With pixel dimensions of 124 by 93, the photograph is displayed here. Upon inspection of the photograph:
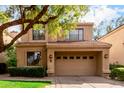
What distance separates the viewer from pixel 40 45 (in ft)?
78.4

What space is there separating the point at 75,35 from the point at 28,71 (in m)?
6.01

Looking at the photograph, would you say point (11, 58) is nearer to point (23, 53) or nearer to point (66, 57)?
point (23, 53)

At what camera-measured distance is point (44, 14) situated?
1563 centimetres

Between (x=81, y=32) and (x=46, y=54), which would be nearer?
(x=46, y=54)

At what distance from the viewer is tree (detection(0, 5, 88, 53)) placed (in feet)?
47.9

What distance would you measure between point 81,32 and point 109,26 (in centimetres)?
1830

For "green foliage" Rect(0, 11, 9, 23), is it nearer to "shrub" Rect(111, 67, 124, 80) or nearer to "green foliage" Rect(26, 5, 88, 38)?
"green foliage" Rect(26, 5, 88, 38)

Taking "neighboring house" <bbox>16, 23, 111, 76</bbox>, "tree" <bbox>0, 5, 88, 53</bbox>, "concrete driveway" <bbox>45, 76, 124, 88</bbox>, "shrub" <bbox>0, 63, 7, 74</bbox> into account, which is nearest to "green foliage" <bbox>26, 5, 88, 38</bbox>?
"tree" <bbox>0, 5, 88, 53</bbox>

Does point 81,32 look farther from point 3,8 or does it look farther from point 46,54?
point 3,8

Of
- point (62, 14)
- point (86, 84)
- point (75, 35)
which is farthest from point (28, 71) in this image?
point (62, 14)

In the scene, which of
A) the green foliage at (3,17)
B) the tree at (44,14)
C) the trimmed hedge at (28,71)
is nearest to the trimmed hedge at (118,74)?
the tree at (44,14)

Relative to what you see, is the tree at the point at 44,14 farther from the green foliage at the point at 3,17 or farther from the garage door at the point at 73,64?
the garage door at the point at 73,64

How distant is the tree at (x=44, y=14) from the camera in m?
14.6
